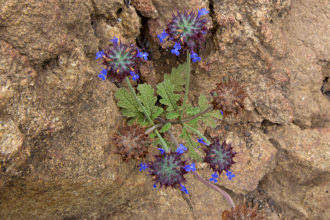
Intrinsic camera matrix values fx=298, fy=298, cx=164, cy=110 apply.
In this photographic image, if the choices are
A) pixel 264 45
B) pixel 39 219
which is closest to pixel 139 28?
pixel 264 45

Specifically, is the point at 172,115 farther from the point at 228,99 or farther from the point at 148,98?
the point at 228,99

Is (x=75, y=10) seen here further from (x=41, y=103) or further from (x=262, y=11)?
(x=262, y=11)

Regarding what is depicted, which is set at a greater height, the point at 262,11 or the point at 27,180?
the point at 262,11

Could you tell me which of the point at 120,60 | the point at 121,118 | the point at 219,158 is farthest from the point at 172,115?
the point at 120,60

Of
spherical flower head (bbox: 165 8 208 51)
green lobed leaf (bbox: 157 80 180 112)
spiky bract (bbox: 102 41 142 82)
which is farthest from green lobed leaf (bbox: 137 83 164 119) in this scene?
spherical flower head (bbox: 165 8 208 51)

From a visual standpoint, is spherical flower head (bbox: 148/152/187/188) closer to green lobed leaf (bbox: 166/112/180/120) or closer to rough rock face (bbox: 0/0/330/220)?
rough rock face (bbox: 0/0/330/220)

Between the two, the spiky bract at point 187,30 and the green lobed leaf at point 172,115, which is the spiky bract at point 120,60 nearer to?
the spiky bract at point 187,30
